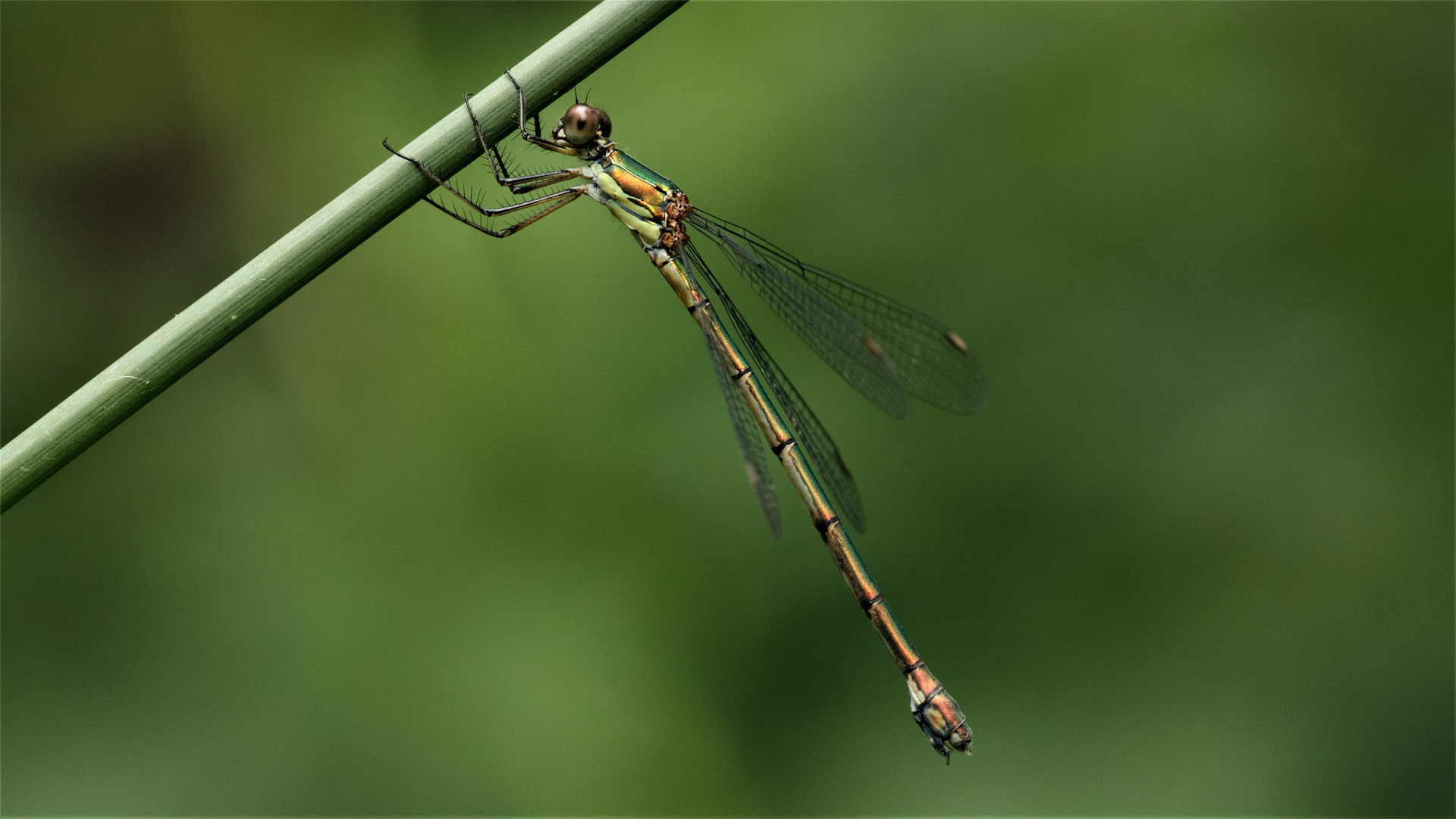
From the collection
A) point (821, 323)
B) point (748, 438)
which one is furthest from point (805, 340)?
point (748, 438)

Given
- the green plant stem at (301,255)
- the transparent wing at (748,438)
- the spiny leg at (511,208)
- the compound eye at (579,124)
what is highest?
the compound eye at (579,124)

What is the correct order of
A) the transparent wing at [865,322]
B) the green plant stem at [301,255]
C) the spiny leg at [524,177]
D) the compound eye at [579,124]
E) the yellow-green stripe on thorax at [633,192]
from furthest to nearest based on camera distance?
1. the transparent wing at [865,322]
2. the yellow-green stripe on thorax at [633,192]
3. the compound eye at [579,124]
4. the spiny leg at [524,177]
5. the green plant stem at [301,255]

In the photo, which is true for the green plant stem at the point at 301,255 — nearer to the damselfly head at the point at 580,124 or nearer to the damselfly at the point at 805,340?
the damselfly head at the point at 580,124

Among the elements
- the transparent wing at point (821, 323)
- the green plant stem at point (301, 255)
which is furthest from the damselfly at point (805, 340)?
the green plant stem at point (301, 255)

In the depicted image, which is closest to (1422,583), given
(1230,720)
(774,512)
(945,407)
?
(1230,720)

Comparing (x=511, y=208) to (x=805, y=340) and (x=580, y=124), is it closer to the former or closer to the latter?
(x=580, y=124)

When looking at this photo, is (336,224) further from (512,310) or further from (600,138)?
(512,310)
